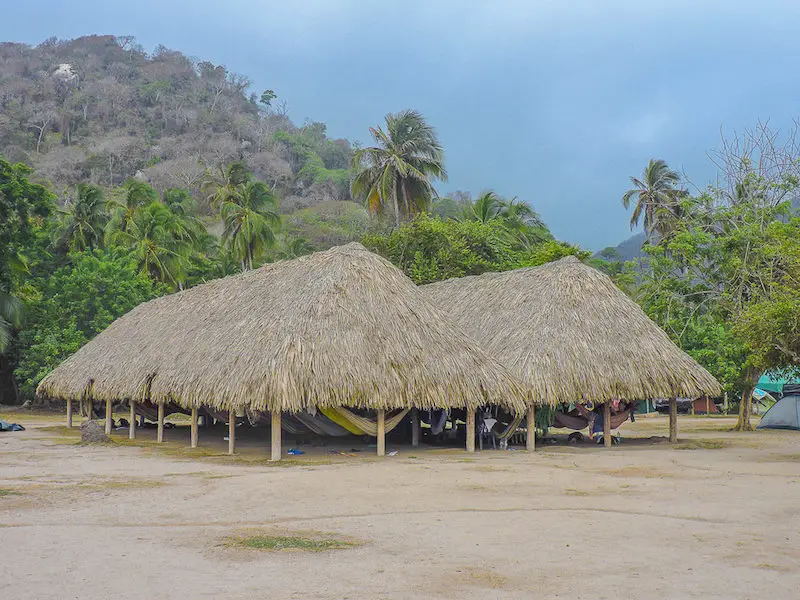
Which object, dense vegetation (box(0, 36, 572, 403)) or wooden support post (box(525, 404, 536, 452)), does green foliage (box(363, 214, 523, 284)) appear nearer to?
dense vegetation (box(0, 36, 572, 403))

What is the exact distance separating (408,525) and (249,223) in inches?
1100

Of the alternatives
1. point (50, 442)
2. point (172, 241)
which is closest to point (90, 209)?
point (172, 241)

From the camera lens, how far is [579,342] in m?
17.0

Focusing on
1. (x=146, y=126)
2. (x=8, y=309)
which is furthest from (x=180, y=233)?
(x=146, y=126)

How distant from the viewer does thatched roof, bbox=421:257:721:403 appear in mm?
16359

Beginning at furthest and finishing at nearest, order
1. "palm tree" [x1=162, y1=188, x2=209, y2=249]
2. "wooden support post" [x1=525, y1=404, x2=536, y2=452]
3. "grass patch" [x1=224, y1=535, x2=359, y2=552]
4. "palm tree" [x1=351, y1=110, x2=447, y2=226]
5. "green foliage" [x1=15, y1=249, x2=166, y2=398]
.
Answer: "palm tree" [x1=162, y1=188, x2=209, y2=249]
"palm tree" [x1=351, y1=110, x2=447, y2=226]
"green foliage" [x1=15, y1=249, x2=166, y2=398]
"wooden support post" [x1=525, y1=404, x2=536, y2=452]
"grass patch" [x1=224, y1=535, x2=359, y2=552]

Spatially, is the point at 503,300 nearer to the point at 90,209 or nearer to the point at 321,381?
the point at 321,381

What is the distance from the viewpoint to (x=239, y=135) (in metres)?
94.2

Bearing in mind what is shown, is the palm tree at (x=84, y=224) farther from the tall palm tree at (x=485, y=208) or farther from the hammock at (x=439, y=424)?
the hammock at (x=439, y=424)

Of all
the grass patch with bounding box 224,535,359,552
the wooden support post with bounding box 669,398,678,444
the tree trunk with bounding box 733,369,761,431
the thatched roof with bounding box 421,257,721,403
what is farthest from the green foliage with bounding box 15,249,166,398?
the grass patch with bounding box 224,535,359,552

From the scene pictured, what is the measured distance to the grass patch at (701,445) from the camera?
17.1m

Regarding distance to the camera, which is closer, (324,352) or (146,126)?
(324,352)

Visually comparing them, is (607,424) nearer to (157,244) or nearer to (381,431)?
(381,431)

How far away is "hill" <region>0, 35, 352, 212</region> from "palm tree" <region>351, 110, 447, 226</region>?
3418 centimetres
